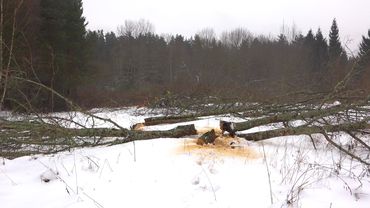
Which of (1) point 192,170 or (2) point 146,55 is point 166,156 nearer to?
(1) point 192,170

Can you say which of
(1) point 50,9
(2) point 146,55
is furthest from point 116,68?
(1) point 50,9

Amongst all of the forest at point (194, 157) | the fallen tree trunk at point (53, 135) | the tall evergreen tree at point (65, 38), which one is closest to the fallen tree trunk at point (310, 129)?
the forest at point (194, 157)

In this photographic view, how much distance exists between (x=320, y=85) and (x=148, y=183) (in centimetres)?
582

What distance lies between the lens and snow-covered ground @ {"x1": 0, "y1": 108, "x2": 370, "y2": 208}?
396 cm

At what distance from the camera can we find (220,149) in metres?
5.29

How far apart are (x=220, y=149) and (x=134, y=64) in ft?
189

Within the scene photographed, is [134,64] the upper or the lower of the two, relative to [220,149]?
upper

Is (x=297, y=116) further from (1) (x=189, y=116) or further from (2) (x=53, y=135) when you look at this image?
(2) (x=53, y=135)

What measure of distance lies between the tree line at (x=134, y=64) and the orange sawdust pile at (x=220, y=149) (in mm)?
1873

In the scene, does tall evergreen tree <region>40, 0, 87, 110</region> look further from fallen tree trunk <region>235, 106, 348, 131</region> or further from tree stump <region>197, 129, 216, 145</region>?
tree stump <region>197, 129, 216, 145</region>

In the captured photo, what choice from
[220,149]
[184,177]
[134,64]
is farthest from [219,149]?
[134,64]

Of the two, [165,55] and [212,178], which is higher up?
[165,55]

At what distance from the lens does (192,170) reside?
457cm

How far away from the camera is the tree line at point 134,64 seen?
851cm
